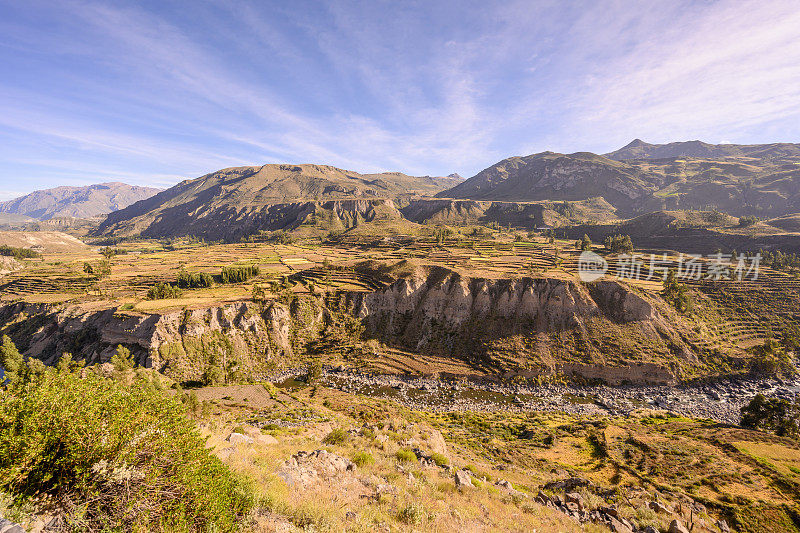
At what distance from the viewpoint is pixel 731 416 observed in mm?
53969

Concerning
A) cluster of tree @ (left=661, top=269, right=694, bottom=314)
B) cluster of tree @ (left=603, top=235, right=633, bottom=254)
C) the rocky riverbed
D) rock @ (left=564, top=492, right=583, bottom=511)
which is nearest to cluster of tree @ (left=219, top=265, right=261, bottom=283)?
the rocky riverbed

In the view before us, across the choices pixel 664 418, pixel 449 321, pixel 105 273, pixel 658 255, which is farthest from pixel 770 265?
pixel 105 273

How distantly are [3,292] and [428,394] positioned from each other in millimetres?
153085

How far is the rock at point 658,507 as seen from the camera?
952 inches

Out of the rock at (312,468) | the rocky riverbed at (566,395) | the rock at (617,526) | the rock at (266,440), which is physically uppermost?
the rock at (312,468)

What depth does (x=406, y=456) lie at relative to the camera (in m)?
26.3

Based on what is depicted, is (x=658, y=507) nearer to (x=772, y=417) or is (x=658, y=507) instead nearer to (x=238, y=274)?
(x=772, y=417)

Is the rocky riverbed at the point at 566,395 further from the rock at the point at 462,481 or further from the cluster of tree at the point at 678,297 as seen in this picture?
the rock at the point at 462,481

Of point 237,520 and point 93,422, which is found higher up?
point 93,422

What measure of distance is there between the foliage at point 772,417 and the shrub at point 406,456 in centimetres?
6135

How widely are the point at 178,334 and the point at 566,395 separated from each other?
86.1 metres

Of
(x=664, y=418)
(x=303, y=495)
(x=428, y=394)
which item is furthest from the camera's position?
(x=428, y=394)

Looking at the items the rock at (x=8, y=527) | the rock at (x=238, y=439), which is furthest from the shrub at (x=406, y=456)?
the rock at (x=8, y=527)

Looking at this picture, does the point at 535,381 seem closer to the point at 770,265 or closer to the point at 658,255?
the point at 658,255
